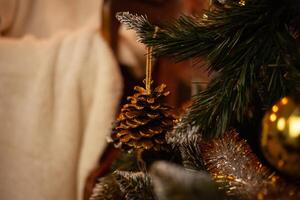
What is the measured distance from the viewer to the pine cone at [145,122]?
0.37m

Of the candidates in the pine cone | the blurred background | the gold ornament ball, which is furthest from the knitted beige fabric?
the gold ornament ball

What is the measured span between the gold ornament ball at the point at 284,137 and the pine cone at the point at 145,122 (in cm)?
14

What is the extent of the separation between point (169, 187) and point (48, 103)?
19.0 inches

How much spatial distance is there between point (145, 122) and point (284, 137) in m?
0.16

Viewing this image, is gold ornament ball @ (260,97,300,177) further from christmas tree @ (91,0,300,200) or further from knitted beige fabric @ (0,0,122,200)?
knitted beige fabric @ (0,0,122,200)

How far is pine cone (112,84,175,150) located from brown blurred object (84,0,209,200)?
145 millimetres

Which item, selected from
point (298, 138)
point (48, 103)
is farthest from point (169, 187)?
point (48, 103)

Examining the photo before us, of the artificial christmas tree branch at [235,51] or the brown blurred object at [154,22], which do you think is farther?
the brown blurred object at [154,22]

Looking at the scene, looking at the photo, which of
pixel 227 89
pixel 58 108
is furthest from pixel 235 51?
pixel 58 108

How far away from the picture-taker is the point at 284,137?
239 mm

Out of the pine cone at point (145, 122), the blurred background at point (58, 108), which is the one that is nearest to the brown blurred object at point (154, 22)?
the blurred background at point (58, 108)

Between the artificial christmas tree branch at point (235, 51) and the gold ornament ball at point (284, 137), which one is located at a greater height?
the artificial christmas tree branch at point (235, 51)

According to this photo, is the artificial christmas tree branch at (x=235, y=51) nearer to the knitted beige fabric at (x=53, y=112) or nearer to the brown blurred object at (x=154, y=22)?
the brown blurred object at (x=154, y=22)

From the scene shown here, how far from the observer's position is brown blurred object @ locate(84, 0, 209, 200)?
2.05 ft
